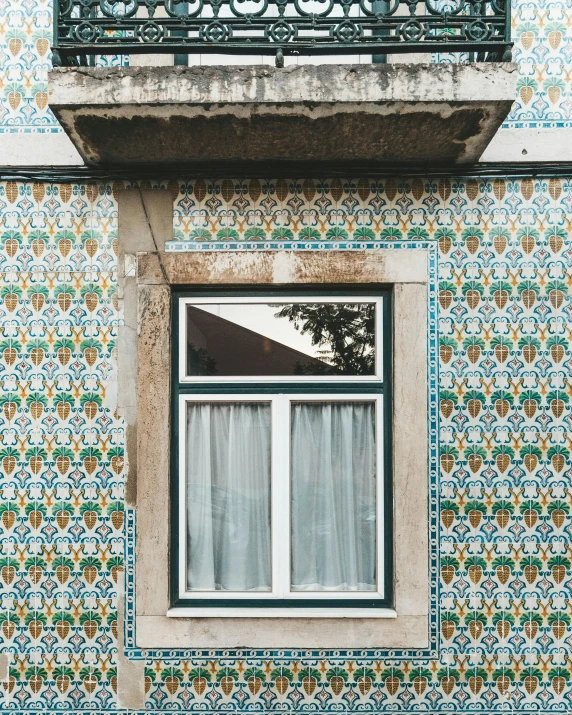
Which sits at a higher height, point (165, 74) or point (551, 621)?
point (165, 74)

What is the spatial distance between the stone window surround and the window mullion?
315mm

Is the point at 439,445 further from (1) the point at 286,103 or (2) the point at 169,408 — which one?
(1) the point at 286,103

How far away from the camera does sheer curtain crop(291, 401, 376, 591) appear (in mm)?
3838

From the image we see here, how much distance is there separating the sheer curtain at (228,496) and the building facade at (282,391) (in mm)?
152

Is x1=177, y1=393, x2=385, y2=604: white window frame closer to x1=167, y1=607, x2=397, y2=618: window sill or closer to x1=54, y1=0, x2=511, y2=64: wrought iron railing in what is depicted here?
x1=167, y1=607, x2=397, y2=618: window sill

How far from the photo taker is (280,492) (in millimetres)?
3844

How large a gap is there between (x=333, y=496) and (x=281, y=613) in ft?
2.38

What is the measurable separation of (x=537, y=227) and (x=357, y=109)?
131 centimetres

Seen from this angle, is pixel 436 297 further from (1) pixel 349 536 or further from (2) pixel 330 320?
(1) pixel 349 536

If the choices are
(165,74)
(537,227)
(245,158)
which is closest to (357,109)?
(245,158)

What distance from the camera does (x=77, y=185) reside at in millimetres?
3891

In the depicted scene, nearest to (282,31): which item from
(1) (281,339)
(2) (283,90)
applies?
(2) (283,90)

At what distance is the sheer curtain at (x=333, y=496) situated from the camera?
Result: 384cm

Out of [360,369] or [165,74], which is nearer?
[165,74]
